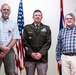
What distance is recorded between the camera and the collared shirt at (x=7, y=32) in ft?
10.4

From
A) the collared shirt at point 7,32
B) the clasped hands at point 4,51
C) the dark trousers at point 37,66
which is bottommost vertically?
the dark trousers at point 37,66

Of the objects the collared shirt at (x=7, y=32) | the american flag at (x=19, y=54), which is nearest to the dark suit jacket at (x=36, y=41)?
the collared shirt at (x=7, y=32)

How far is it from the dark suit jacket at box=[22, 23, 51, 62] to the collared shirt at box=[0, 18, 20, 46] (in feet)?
0.79

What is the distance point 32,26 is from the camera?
3.46 metres

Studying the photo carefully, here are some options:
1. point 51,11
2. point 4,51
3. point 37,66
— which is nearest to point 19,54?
point 37,66

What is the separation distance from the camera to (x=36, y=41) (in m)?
3.38

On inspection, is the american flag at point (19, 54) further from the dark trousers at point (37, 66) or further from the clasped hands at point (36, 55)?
the clasped hands at point (36, 55)

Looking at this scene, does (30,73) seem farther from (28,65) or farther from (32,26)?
(32,26)

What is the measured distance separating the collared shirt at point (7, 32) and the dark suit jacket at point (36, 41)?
24 centimetres

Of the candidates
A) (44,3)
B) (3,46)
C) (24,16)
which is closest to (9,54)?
(3,46)

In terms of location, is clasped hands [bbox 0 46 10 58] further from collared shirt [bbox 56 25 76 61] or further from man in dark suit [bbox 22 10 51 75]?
collared shirt [bbox 56 25 76 61]

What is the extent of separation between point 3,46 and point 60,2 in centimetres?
175

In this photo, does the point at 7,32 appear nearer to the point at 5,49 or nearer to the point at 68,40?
the point at 5,49

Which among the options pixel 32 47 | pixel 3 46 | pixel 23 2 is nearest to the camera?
pixel 3 46
